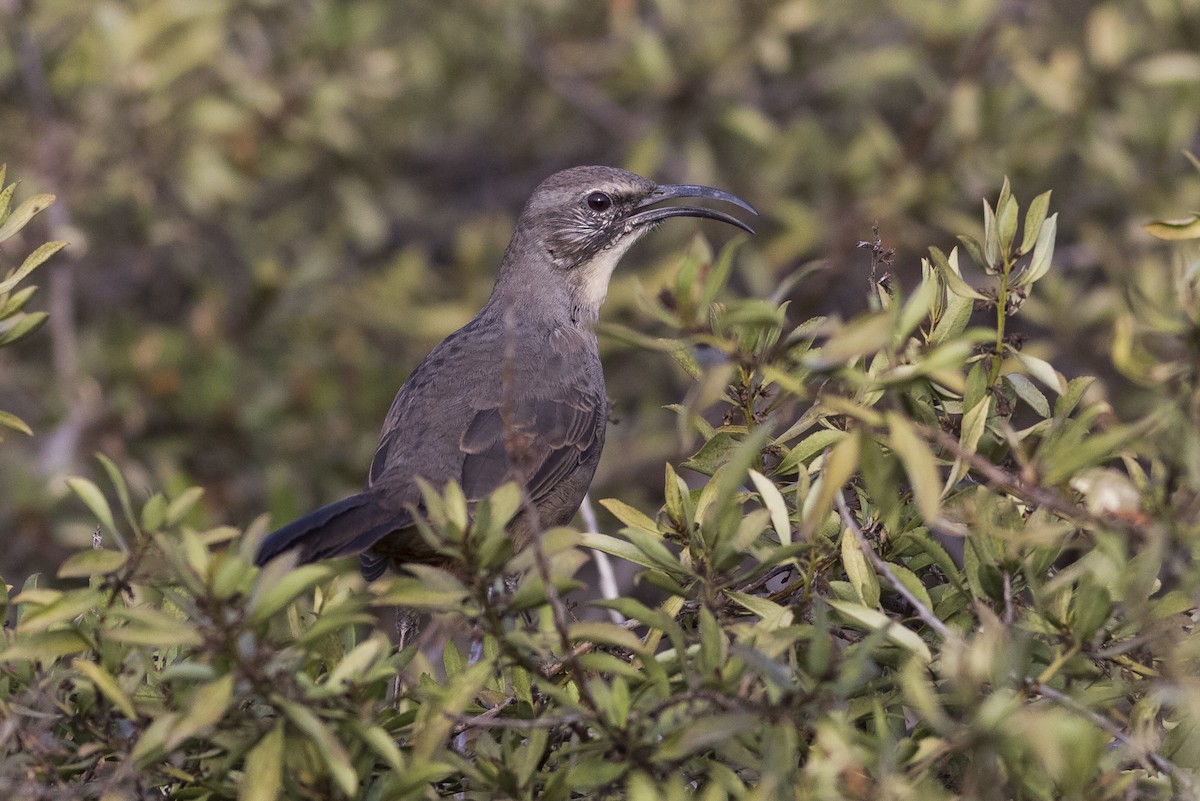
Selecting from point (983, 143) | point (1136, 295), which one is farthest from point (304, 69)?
point (1136, 295)

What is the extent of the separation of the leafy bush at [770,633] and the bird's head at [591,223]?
262 cm

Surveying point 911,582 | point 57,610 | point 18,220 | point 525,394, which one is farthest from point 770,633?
point 525,394

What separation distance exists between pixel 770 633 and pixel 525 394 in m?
2.35

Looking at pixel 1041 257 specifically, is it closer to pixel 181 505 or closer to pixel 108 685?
pixel 181 505

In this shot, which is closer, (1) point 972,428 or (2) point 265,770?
(2) point 265,770

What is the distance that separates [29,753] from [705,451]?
61.0 inches

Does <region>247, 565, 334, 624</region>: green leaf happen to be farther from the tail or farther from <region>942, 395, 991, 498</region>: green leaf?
<region>942, 395, 991, 498</region>: green leaf

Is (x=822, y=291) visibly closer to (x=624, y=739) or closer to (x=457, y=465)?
(x=457, y=465)

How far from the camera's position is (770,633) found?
2.49m

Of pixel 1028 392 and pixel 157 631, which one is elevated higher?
pixel 157 631

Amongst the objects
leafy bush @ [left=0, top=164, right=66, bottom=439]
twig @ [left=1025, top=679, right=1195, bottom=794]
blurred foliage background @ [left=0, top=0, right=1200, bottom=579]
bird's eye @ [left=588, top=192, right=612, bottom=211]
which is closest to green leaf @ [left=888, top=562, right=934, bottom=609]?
twig @ [left=1025, top=679, right=1195, bottom=794]

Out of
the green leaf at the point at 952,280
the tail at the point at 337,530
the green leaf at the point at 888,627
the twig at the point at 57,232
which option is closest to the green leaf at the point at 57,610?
the tail at the point at 337,530

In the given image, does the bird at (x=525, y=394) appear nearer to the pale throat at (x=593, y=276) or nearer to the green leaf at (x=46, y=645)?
the pale throat at (x=593, y=276)

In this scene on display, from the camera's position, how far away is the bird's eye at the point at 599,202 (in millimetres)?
5488
